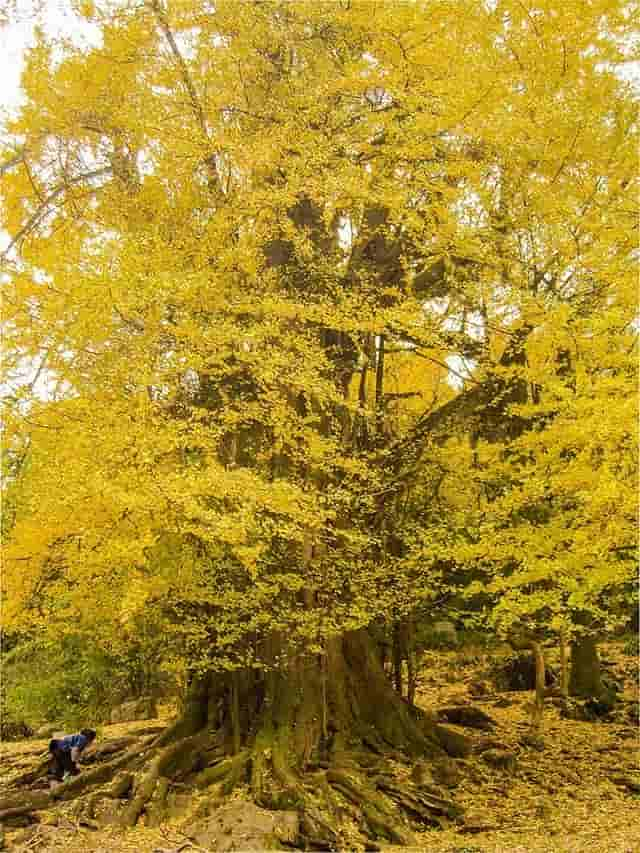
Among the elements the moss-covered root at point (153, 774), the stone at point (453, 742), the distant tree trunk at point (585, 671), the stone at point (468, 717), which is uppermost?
the distant tree trunk at point (585, 671)

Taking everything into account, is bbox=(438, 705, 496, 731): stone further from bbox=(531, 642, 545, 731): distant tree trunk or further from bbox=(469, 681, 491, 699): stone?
bbox=(469, 681, 491, 699): stone

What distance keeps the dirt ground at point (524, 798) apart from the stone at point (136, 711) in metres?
1.01

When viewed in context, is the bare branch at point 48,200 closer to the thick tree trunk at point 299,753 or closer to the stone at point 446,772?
the thick tree trunk at point 299,753

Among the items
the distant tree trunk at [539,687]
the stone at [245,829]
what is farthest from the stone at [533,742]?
the stone at [245,829]

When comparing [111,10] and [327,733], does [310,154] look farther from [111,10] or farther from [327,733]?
[327,733]

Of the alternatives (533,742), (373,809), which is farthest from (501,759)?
(373,809)

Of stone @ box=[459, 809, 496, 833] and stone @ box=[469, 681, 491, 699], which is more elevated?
stone @ box=[469, 681, 491, 699]

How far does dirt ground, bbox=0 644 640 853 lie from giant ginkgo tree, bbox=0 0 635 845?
19.2 inches

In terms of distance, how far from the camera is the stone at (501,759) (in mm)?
8945

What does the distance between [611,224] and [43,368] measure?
18.5ft

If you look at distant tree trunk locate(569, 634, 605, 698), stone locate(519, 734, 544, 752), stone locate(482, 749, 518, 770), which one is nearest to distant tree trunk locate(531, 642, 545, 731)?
stone locate(519, 734, 544, 752)

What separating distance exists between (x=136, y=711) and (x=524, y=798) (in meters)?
8.12

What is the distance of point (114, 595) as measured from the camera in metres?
7.52

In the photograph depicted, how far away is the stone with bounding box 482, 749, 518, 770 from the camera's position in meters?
8.95
